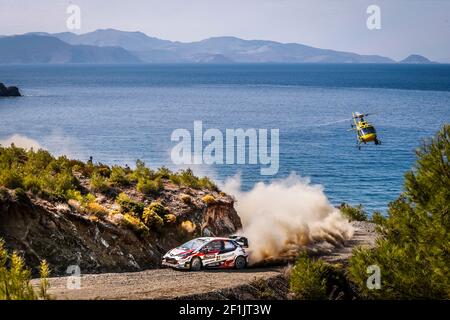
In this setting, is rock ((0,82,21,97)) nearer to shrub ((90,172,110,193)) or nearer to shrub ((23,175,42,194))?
shrub ((90,172,110,193))

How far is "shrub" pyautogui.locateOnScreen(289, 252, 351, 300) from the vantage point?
25703 mm

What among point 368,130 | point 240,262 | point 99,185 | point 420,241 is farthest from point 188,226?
point 368,130

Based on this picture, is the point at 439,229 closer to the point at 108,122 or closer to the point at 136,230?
the point at 136,230

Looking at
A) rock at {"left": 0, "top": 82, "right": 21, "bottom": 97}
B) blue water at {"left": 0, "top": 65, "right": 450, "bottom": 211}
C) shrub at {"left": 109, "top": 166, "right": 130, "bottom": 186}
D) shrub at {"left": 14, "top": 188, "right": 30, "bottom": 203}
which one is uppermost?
rock at {"left": 0, "top": 82, "right": 21, "bottom": 97}

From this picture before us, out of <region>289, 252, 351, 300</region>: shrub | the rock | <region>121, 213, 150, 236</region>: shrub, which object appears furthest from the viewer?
the rock

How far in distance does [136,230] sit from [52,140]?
7818 centimetres

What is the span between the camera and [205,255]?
27484 millimetres

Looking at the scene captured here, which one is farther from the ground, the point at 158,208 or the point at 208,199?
the point at 158,208

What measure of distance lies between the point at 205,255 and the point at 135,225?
4338 millimetres

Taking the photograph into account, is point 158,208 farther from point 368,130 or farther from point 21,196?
point 368,130

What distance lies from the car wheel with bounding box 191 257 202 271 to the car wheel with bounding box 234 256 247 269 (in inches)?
89.5

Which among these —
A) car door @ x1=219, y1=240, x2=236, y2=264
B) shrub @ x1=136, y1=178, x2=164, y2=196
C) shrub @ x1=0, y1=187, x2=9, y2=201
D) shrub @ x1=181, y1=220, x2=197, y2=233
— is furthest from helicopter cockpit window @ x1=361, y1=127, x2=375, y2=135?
shrub @ x1=0, y1=187, x2=9, y2=201

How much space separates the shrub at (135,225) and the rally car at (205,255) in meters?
2.50

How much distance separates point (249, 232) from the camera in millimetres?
34719
